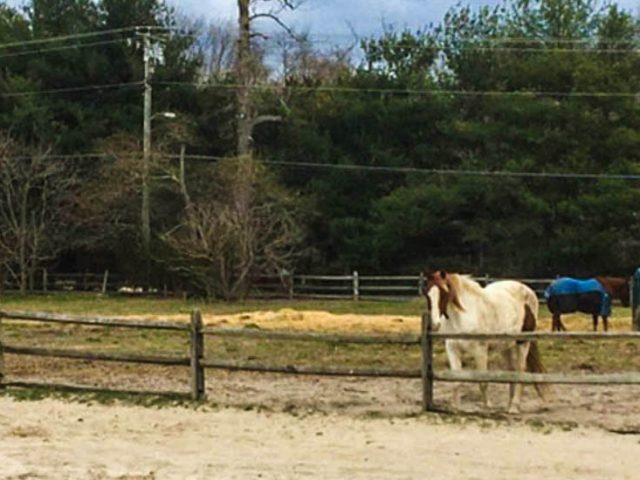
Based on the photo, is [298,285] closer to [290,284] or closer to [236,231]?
[290,284]

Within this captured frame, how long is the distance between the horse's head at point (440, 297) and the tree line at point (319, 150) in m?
19.7

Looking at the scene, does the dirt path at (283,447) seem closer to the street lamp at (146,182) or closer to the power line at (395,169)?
the street lamp at (146,182)

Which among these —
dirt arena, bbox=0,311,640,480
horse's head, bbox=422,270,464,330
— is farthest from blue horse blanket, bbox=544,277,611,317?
horse's head, bbox=422,270,464,330

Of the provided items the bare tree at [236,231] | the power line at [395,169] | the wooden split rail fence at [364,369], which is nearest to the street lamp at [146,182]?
the power line at [395,169]

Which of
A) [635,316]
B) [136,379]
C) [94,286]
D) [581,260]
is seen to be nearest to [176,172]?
[94,286]

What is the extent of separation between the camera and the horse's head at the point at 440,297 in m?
9.28

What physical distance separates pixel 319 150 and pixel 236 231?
8624 mm

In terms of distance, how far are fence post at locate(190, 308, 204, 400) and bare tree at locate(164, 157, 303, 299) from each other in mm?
19395

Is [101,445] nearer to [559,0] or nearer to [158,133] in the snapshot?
[158,133]

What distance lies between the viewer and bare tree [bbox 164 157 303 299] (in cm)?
2914

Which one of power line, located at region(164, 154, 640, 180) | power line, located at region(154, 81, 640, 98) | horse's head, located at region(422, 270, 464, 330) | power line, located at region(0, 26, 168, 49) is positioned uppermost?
power line, located at region(0, 26, 168, 49)

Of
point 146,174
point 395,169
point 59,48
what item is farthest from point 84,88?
point 395,169

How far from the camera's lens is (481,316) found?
9.82 metres

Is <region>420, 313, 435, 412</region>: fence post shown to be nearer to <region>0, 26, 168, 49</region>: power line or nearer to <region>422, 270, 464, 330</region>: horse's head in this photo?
<region>422, 270, 464, 330</region>: horse's head
